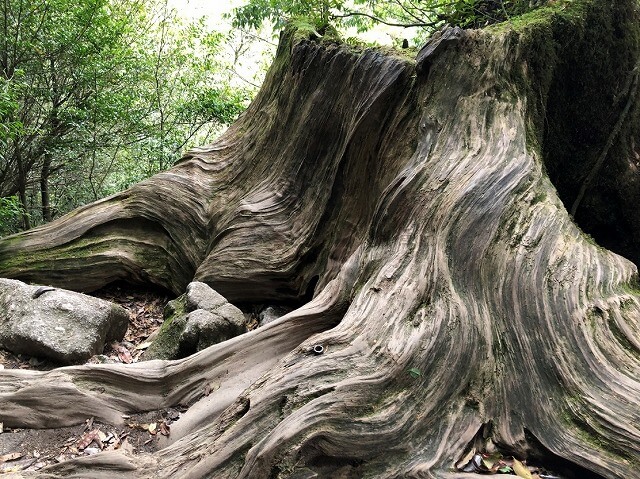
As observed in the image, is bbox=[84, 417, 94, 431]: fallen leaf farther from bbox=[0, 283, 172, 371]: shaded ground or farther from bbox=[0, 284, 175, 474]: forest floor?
bbox=[0, 283, 172, 371]: shaded ground

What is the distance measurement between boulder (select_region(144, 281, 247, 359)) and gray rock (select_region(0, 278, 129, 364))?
497 millimetres

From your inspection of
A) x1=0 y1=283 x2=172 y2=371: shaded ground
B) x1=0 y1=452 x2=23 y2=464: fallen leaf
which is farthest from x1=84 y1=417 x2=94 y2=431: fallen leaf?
x1=0 y1=283 x2=172 y2=371: shaded ground

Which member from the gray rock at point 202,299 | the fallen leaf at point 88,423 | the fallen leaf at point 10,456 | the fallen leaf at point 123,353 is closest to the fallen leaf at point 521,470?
the fallen leaf at point 88,423

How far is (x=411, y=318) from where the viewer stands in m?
2.94

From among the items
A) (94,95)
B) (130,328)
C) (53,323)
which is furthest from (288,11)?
(53,323)

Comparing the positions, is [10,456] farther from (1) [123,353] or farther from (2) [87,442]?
(1) [123,353]

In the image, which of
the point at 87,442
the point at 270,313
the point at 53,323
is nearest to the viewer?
the point at 87,442

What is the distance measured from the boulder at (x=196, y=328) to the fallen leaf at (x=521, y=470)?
2.70m

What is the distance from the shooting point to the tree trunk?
2508 mm

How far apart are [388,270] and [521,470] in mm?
1390

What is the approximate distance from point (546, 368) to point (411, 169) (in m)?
1.82

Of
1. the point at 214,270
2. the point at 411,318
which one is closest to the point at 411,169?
the point at 411,318

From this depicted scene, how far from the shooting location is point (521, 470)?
96.5 inches

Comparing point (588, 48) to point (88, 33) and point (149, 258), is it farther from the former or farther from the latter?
point (88, 33)
